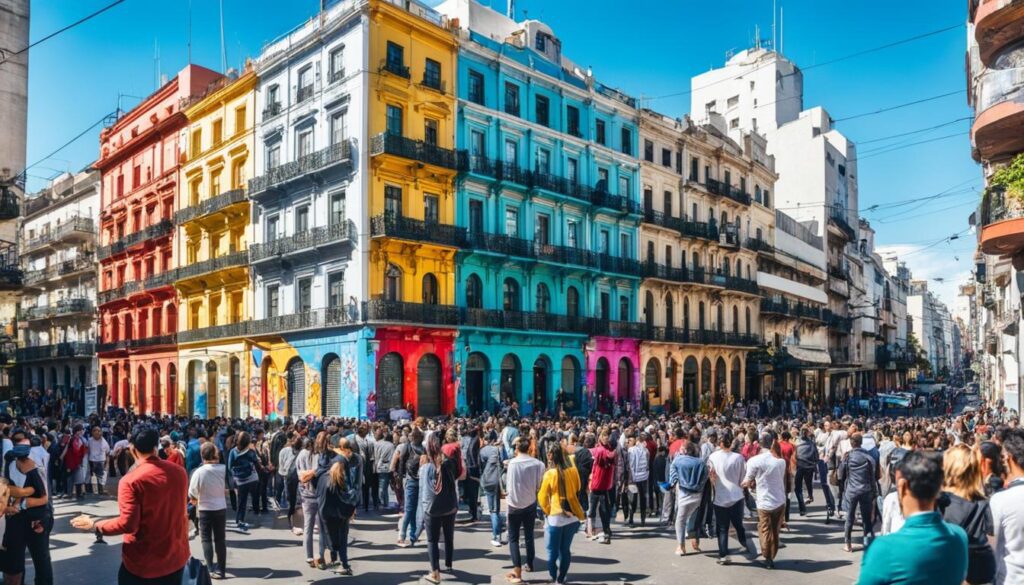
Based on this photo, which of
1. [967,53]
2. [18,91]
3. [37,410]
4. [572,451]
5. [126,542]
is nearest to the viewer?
[126,542]

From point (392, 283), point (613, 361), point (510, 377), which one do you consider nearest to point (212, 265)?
point (392, 283)

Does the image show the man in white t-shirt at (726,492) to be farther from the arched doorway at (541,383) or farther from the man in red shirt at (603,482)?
the arched doorway at (541,383)

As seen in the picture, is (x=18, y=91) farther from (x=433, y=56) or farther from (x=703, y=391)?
(x=703, y=391)

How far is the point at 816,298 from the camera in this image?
60.7 m

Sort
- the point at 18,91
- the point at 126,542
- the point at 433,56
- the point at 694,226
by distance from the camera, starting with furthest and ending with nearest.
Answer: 1. the point at 694,226
2. the point at 433,56
3. the point at 18,91
4. the point at 126,542

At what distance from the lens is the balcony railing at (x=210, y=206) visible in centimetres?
3828

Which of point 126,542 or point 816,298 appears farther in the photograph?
point 816,298

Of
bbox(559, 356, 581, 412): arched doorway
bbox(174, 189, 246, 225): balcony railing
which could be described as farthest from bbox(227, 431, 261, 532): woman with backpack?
bbox(174, 189, 246, 225): balcony railing

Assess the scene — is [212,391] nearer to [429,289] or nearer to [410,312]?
[429,289]

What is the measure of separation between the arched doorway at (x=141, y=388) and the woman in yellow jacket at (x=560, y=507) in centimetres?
4202

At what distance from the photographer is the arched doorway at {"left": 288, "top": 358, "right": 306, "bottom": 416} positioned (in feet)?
114

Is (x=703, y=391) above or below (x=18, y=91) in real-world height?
below

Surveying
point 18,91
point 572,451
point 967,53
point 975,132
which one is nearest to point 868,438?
point 572,451

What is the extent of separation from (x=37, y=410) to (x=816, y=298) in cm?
5070
